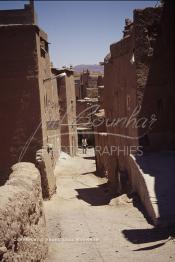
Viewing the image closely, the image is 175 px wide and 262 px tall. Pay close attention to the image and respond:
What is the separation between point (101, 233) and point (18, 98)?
862 cm

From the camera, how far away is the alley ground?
7.61 m

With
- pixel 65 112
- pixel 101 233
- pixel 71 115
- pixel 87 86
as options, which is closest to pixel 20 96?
pixel 101 233

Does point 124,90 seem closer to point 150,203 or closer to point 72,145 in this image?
point 150,203

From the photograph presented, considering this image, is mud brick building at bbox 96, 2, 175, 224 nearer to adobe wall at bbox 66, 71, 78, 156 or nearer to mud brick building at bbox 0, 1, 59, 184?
mud brick building at bbox 0, 1, 59, 184

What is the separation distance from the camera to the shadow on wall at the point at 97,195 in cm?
1415

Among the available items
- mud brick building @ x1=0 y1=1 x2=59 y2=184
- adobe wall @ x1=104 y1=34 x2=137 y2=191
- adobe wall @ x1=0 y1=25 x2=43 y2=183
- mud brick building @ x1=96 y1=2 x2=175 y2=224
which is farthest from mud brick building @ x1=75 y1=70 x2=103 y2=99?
mud brick building @ x1=96 y1=2 x2=175 y2=224

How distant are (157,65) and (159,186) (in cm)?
491

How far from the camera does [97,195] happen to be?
15.7m

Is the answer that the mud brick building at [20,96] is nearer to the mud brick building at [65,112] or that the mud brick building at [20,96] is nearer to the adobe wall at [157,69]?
the adobe wall at [157,69]

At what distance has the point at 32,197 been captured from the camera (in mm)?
6902

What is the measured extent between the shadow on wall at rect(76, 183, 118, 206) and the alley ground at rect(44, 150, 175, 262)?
4 centimetres

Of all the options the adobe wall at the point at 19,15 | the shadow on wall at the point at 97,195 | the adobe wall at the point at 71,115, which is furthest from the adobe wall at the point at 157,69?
the adobe wall at the point at 71,115

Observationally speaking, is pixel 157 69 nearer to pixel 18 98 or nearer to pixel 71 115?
pixel 18 98

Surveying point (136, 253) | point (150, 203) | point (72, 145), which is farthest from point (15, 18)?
point (136, 253)
